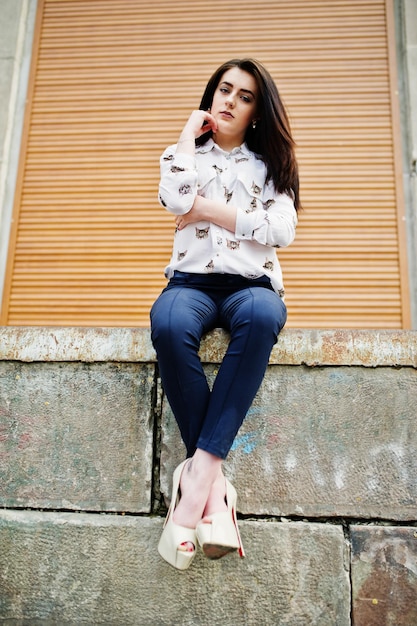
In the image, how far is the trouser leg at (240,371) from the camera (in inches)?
73.0

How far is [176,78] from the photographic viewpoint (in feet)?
13.0

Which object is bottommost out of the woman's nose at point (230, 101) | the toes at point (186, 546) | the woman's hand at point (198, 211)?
the toes at point (186, 546)

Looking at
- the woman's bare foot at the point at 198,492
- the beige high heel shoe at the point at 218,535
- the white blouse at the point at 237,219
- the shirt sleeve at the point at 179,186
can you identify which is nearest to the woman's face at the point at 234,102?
the white blouse at the point at 237,219

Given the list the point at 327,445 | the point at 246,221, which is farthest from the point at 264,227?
the point at 327,445

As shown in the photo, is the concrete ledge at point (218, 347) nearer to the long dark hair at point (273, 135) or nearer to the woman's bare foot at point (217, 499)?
the woman's bare foot at point (217, 499)

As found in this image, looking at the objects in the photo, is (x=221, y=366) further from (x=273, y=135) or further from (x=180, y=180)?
(x=273, y=135)

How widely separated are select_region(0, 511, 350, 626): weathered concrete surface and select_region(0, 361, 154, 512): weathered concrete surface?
0.12 metres

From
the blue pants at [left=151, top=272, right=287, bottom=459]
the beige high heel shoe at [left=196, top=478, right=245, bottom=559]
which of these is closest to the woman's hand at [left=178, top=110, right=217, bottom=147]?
the blue pants at [left=151, top=272, right=287, bottom=459]

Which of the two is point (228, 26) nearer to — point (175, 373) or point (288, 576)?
point (175, 373)

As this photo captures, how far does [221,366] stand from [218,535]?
55 cm

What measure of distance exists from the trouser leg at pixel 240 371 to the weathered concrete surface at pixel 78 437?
46cm

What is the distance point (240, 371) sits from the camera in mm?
1901

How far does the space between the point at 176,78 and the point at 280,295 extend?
7.71 ft

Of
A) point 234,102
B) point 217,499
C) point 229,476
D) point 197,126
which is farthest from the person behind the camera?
point 234,102
